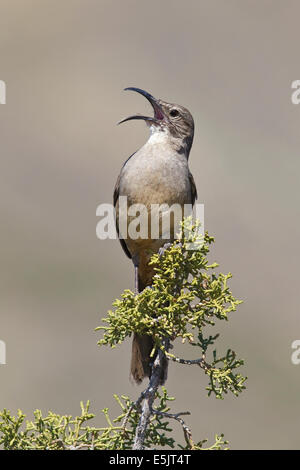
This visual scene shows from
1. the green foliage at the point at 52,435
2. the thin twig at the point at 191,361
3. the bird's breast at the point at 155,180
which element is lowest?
the green foliage at the point at 52,435

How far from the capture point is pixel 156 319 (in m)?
5.56

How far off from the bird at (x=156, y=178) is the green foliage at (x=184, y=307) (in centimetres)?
157

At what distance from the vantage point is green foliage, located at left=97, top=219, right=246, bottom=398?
5562 mm

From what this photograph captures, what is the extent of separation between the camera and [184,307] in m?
5.59

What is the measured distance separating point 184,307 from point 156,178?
6.94 feet

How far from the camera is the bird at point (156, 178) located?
7.45m

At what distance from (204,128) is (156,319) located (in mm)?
27780

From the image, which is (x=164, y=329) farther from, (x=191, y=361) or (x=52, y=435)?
(x=52, y=435)

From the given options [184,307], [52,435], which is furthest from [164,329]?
[52,435]

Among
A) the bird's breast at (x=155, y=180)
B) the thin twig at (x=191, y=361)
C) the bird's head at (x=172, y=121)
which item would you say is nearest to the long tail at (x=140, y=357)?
the bird's breast at (x=155, y=180)

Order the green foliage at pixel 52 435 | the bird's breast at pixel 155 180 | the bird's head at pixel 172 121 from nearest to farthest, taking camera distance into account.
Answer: the green foliage at pixel 52 435 → the bird's breast at pixel 155 180 → the bird's head at pixel 172 121

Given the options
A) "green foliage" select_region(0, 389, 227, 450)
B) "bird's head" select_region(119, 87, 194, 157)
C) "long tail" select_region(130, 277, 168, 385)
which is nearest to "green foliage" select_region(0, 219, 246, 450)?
"green foliage" select_region(0, 389, 227, 450)

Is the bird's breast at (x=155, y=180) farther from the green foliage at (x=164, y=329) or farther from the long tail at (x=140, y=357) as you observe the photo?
the green foliage at (x=164, y=329)

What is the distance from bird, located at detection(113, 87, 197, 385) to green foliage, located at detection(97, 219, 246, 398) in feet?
5.14
